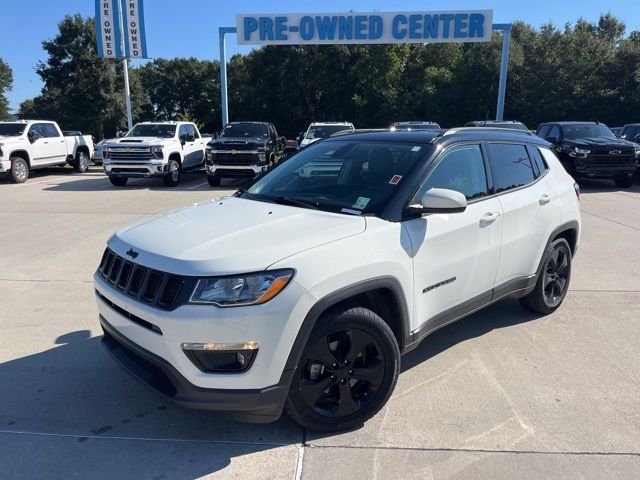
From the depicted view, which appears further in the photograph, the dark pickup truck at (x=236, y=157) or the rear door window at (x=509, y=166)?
the dark pickup truck at (x=236, y=157)

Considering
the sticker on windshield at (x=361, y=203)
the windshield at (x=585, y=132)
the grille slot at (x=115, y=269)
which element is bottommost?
the grille slot at (x=115, y=269)

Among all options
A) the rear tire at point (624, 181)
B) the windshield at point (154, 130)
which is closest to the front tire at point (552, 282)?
the rear tire at point (624, 181)

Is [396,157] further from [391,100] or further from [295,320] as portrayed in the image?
[391,100]

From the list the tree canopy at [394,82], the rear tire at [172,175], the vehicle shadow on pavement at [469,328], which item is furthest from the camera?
the tree canopy at [394,82]

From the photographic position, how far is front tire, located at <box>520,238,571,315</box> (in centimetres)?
455

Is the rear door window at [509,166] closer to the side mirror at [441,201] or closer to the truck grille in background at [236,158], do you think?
the side mirror at [441,201]

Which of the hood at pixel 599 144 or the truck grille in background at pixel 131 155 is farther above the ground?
the hood at pixel 599 144

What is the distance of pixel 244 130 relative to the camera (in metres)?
15.8

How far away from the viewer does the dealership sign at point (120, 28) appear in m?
19.9

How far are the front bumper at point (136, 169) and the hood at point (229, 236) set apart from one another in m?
11.6

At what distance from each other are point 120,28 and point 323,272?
69.7ft

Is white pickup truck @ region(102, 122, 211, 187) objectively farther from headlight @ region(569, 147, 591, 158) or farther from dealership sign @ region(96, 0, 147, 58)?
headlight @ region(569, 147, 591, 158)

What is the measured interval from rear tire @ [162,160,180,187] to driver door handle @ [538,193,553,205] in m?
12.4

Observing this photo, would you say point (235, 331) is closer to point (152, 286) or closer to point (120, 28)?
point (152, 286)
